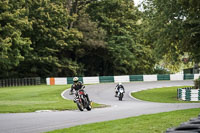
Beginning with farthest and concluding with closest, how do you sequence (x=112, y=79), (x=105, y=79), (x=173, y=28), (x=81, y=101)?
(x=112, y=79), (x=105, y=79), (x=173, y=28), (x=81, y=101)

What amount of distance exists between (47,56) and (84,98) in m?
32.8

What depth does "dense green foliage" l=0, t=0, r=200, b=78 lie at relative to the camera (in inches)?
1193

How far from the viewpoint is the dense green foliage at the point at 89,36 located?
3031 centimetres

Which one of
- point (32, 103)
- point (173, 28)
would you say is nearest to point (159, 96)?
point (173, 28)

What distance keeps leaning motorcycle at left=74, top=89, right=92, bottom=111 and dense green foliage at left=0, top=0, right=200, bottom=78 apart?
1059cm

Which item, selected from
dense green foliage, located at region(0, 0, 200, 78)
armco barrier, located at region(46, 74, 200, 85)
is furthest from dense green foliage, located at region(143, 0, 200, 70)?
armco barrier, located at region(46, 74, 200, 85)

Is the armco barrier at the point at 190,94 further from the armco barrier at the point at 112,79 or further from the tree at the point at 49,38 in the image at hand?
the tree at the point at 49,38

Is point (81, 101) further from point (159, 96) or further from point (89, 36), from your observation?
point (89, 36)

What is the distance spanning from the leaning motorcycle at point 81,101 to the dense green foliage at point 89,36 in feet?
34.7

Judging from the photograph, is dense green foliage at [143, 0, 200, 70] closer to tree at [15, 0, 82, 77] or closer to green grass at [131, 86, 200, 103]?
green grass at [131, 86, 200, 103]

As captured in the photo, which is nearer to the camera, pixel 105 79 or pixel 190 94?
pixel 190 94

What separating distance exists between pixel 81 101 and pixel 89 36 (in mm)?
36635

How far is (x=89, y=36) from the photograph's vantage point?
5497 cm

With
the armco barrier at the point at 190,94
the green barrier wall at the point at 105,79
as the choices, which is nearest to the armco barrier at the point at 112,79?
the green barrier wall at the point at 105,79
